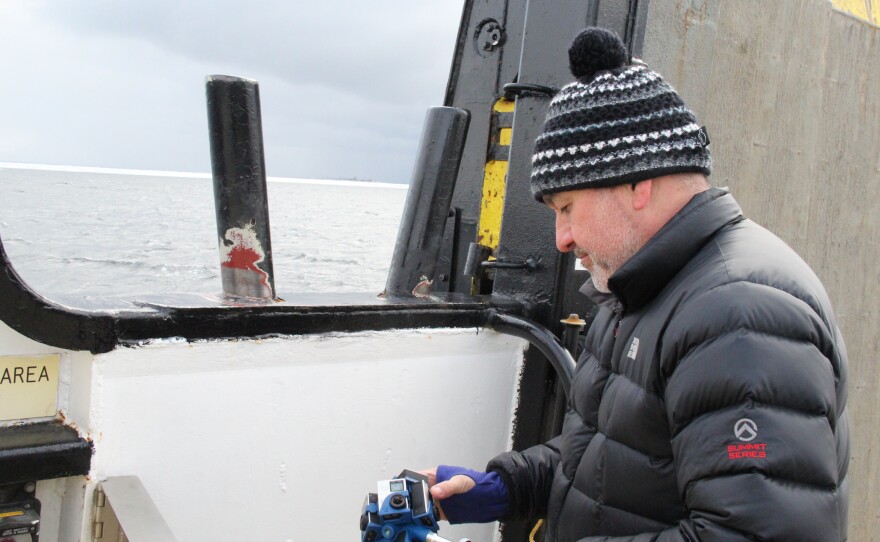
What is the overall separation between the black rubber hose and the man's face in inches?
34.2

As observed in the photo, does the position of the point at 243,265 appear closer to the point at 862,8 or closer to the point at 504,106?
the point at 504,106

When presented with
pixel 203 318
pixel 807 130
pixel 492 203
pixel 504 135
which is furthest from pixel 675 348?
pixel 807 130

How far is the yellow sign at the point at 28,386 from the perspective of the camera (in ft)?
6.17

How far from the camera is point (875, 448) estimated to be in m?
4.40

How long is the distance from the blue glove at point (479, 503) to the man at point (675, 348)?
0.64 ft

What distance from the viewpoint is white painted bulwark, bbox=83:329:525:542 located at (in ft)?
6.81

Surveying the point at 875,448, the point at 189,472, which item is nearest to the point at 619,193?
the point at 189,472

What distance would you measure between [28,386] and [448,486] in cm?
106

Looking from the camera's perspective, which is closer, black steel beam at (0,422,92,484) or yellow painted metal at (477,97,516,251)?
black steel beam at (0,422,92,484)

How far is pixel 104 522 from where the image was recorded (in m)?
1.95

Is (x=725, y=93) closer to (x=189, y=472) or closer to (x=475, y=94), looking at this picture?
(x=475, y=94)

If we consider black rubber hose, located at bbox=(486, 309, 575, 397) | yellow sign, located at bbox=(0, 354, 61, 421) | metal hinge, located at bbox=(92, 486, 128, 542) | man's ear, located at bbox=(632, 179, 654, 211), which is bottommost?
metal hinge, located at bbox=(92, 486, 128, 542)

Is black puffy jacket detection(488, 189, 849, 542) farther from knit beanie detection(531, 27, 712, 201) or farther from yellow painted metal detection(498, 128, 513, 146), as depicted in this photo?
yellow painted metal detection(498, 128, 513, 146)

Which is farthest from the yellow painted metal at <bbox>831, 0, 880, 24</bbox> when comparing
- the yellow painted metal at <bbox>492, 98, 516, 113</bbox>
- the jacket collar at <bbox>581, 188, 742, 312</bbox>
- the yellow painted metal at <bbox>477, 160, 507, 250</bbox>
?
the jacket collar at <bbox>581, 188, 742, 312</bbox>
